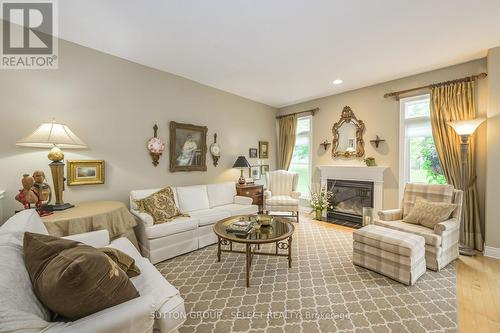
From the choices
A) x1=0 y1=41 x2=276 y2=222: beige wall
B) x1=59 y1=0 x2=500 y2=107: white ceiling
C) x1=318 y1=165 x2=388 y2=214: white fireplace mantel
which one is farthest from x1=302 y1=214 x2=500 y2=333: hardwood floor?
x1=0 y1=41 x2=276 y2=222: beige wall

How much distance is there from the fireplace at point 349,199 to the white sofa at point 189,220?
1.94 metres

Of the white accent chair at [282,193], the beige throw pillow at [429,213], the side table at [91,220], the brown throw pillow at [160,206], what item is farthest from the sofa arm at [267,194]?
the side table at [91,220]

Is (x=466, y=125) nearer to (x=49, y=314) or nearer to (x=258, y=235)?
(x=258, y=235)

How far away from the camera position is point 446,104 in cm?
334

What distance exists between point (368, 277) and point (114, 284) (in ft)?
8.19

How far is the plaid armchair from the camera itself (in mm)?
2512

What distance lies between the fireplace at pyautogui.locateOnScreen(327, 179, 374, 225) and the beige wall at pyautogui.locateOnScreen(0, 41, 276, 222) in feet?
8.48

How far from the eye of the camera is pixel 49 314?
1.00 meters

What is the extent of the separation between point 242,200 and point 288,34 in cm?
278

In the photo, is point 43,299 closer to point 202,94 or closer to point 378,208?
point 202,94

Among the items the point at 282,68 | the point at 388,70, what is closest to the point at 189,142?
the point at 282,68

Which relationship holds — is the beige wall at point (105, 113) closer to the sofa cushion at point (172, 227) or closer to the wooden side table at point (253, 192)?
the wooden side table at point (253, 192)

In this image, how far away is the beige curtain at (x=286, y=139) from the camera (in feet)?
18.1

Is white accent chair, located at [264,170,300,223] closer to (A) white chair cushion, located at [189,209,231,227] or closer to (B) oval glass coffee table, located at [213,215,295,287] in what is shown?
(A) white chair cushion, located at [189,209,231,227]
